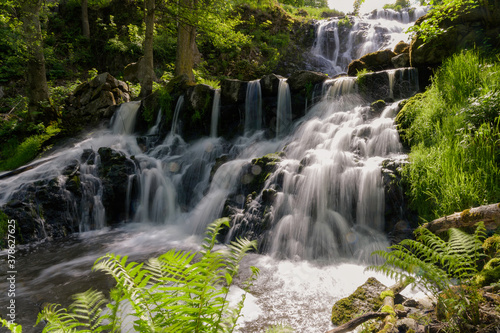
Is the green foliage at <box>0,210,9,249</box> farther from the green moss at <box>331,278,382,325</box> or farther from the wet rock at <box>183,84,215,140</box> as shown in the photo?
the green moss at <box>331,278,382,325</box>

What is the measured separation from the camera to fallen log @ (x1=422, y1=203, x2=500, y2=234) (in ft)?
10.4

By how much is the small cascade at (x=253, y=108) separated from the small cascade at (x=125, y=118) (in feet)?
16.2

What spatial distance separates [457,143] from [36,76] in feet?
48.0

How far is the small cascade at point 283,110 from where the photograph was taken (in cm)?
972

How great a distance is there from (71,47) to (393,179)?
21.3m

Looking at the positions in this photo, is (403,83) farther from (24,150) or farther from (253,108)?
(24,150)

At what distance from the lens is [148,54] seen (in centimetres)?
1223

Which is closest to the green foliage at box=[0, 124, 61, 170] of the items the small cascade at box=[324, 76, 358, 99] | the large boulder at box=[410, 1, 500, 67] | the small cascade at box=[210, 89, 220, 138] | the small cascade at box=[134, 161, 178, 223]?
the small cascade at box=[134, 161, 178, 223]

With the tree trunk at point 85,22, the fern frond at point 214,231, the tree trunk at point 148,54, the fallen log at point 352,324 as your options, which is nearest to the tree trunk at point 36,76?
the tree trunk at point 148,54

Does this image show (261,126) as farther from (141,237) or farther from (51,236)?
(51,236)

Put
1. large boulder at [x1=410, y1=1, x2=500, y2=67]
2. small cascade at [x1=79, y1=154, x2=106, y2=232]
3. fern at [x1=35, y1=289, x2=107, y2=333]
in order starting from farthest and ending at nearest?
small cascade at [x1=79, y1=154, x2=106, y2=232] → large boulder at [x1=410, y1=1, x2=500, y2=67] → fern at [x1=35, y1=289, x2=107, y2=333]

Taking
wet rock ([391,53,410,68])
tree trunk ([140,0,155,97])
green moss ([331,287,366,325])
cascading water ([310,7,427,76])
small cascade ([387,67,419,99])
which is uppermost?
cascading water ([310,7,427,76])

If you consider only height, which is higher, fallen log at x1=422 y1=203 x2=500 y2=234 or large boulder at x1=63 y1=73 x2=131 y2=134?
large boulder at x1=63 y1=73 x2=131 y2=134

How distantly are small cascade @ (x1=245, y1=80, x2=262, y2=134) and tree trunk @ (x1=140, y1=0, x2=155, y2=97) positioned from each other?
505 centimetres
